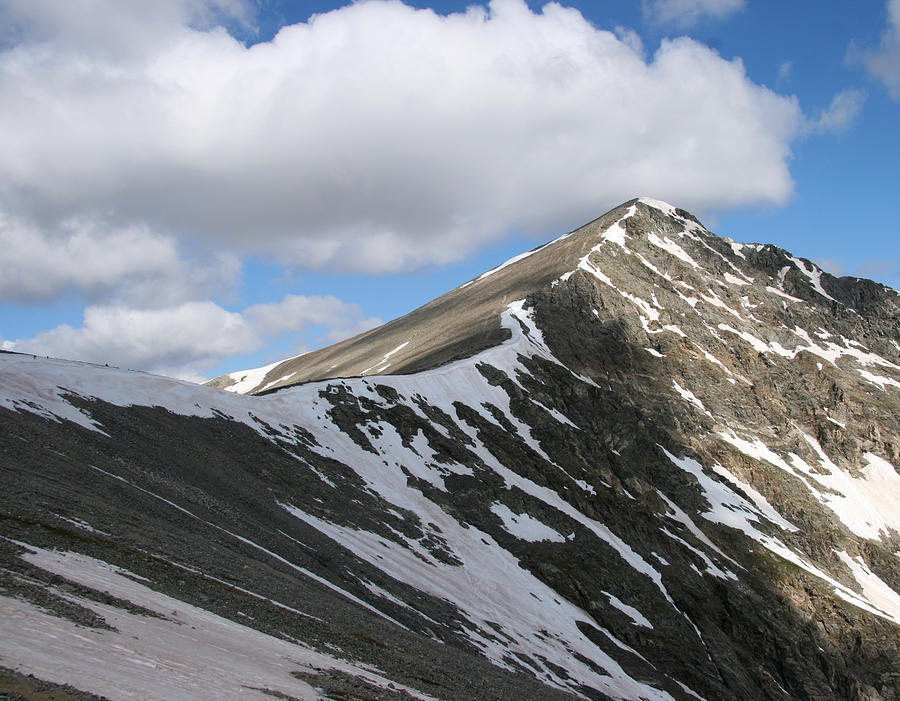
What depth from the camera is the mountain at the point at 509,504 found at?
19.8 metres

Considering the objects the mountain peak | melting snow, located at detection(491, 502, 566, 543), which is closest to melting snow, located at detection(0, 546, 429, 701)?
melting snow, located at detection(491, 502, 566, 543)

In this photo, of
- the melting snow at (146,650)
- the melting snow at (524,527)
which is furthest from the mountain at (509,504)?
the melting snow at (524,527)

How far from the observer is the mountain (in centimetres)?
1983

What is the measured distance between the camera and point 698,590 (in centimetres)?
6500

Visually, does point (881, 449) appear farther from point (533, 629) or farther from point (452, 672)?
point (452, 672)

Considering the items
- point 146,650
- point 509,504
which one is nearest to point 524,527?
point 509,504

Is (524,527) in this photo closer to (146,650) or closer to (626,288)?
(146,650)

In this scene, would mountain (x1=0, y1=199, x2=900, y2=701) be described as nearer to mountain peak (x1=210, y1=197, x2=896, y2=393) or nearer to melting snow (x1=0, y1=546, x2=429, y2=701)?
melting snow (x1=0, y1=546, x2=429, y2=701)

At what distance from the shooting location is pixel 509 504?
6350 centimetres

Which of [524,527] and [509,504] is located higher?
[509,504]

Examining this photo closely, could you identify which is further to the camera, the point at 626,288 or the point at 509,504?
the point at 626,288

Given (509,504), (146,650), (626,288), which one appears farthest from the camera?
(626,288)

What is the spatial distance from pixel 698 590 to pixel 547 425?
23624mm

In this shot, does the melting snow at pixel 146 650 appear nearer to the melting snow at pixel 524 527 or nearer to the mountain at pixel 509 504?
the mountain at pixel 509 504
